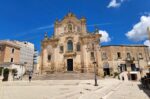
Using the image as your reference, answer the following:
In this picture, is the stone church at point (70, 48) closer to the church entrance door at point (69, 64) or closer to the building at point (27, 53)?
the church entrance door at point (69, 64)

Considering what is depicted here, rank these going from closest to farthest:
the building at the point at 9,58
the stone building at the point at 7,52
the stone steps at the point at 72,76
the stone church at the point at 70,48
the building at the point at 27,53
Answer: the stone steps at the point at 72,76 < the stone church at the point at 70,48 < the building at the point at 9,58 < the stone building at the point at 7,52 < the building at the point at 27,53

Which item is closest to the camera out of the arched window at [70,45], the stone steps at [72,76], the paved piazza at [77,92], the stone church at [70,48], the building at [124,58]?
the paved piazza at [77,92]

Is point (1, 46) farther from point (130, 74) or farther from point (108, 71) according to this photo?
point (130, 74)

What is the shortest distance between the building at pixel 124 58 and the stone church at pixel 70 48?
7282 mm

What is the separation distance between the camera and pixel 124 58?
1570 inches

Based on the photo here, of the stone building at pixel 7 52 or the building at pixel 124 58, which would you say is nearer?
the building at pixel 124 58

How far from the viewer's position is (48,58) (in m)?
36.3

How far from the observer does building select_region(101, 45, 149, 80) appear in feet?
128

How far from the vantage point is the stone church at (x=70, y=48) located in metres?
33.7

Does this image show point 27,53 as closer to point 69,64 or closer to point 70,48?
point 70,48

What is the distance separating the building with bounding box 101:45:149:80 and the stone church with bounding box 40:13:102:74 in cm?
728

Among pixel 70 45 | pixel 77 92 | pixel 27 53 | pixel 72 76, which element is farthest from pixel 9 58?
pixel 77 92

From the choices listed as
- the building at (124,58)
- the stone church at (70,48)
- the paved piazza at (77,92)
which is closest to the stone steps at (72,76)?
the stone church at (70,48)

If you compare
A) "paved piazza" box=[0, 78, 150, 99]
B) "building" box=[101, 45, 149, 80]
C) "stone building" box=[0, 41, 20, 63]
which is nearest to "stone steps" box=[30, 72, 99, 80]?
"building" box=[101, 45, 149, 80]
